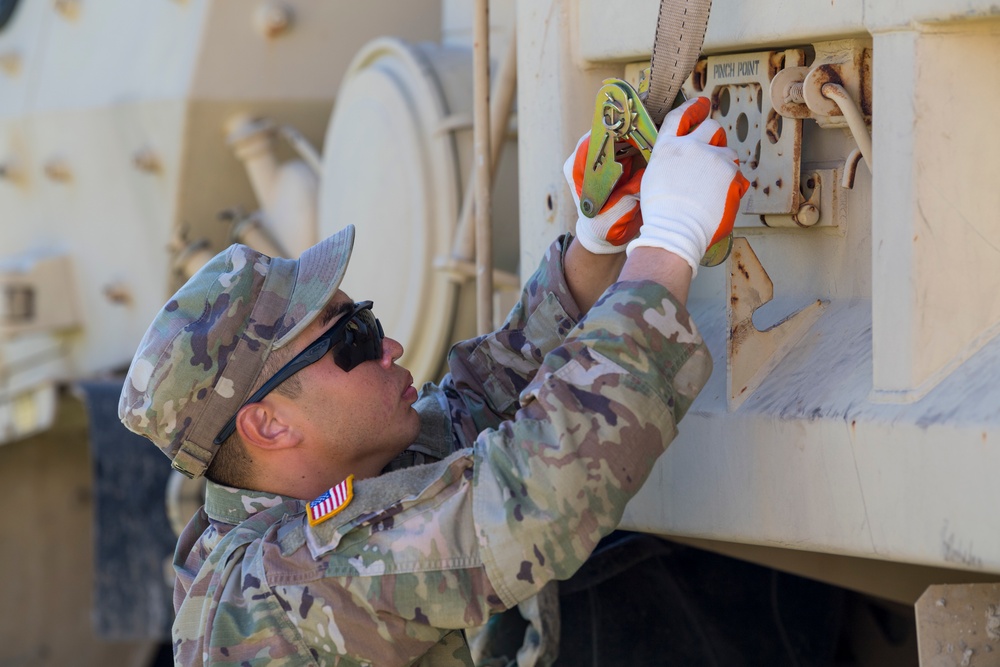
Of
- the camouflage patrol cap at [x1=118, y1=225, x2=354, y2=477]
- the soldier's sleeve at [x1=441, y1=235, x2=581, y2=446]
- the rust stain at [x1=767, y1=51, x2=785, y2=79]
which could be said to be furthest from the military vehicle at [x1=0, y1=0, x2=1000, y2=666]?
the camouflage patrol cap at [x1=118, y1=225, x2=354, y2=477]

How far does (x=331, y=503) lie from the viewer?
1532mm

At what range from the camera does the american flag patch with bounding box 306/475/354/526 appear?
1.52 meters

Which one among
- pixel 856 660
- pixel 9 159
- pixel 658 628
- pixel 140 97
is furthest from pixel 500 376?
pixel 9 159

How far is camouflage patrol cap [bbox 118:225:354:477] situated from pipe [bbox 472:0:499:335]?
15.9 inches

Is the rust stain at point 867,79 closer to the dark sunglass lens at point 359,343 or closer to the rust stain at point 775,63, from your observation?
the rust stain at point 775,63

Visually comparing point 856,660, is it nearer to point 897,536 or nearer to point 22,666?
point 897,536

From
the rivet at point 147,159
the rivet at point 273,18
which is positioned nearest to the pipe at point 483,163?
the rivet at point 273,18

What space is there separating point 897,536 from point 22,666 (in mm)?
3874

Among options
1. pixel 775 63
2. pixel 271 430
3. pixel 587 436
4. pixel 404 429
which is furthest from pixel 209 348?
pixel 775 63

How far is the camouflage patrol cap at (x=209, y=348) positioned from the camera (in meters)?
1.64

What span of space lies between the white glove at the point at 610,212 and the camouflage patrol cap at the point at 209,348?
305 millimetres

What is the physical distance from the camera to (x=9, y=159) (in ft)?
13.2

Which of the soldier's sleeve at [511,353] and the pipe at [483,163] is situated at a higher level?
the pipe at [483,163]

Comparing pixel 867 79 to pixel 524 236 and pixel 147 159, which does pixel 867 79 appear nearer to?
pixel 524 236
